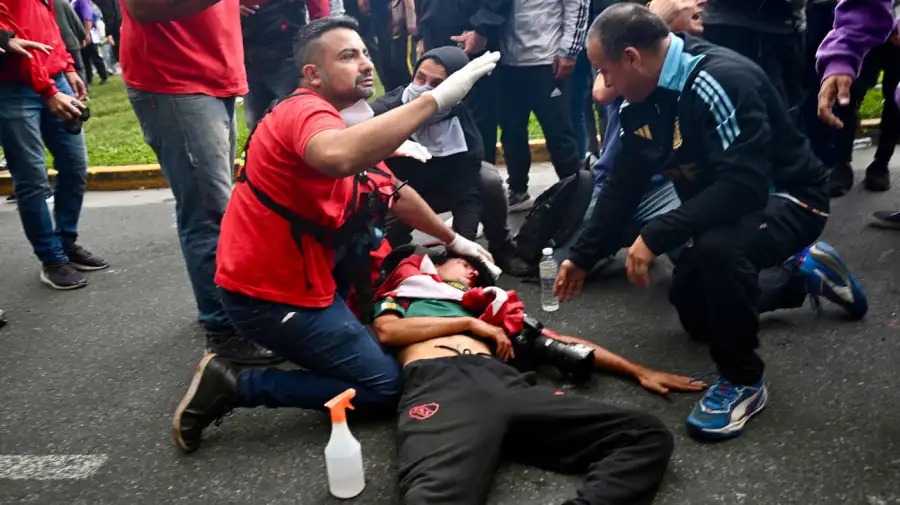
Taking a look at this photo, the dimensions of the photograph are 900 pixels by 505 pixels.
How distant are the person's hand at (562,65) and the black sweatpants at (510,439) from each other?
265 cm

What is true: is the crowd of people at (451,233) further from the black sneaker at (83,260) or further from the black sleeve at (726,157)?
the black sneaker at (83,260)

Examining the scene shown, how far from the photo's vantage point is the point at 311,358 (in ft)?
8.77

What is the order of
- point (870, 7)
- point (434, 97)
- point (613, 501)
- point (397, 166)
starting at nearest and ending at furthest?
point (613, 501), point (434, 97), point (870, 7), point (397, 166)

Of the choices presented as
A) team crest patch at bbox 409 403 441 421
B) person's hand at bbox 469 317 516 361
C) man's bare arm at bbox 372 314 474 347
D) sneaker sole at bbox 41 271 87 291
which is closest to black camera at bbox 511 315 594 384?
person's hand at bbox 469 317 516 361

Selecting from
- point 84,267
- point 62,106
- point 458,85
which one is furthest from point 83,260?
point 458,85

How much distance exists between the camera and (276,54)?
4414 mm

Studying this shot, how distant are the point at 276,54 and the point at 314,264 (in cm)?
219

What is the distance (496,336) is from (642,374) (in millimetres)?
560

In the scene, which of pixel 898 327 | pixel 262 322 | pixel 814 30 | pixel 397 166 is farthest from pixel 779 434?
pixel 814 30

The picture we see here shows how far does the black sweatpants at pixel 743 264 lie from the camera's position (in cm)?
247

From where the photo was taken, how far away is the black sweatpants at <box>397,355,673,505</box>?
Answer: 213 cm

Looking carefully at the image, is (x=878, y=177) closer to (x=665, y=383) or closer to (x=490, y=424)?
(x=665, y=383)

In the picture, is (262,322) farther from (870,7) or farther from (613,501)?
(870,7)

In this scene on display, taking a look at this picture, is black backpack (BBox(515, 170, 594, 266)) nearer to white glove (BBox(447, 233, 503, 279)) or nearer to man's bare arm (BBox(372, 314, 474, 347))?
white glove (BBox(447, 233, 503, 279))
